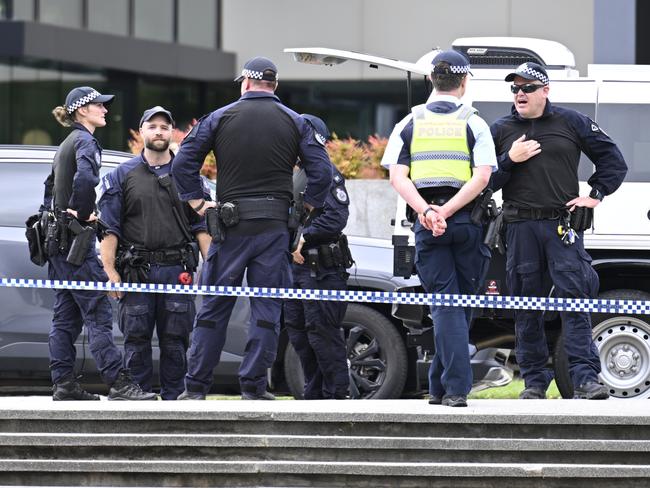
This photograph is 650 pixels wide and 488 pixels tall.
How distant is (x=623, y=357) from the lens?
9297 millimetres

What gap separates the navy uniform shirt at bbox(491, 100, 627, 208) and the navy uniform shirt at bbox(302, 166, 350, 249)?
103 cm

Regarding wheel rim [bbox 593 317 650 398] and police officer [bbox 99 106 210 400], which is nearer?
police officer [bbox 99 106 210 400]

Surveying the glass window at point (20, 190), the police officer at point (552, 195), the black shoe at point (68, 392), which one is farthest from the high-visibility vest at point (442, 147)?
the glass window at point (20, 190)

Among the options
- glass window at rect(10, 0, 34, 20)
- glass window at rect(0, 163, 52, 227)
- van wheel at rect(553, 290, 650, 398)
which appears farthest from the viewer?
glass window at rect(10, 0, 34, 20)

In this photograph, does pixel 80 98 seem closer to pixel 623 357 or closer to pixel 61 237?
pixel 61 237

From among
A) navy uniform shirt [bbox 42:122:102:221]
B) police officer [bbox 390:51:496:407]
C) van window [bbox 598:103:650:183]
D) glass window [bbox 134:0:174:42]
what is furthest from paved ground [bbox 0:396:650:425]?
glass window [bbox 134:0:174:42]

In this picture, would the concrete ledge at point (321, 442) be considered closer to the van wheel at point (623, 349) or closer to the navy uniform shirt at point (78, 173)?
the navy uniform shirt at point (78, 173)

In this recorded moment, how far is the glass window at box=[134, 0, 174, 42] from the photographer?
2830 cm

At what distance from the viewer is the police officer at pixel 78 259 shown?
832 centimetres

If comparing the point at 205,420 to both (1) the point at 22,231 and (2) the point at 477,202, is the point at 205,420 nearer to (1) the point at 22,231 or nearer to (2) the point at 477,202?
(2) the point at 477,202

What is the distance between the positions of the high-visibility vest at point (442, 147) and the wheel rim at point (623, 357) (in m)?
2.22

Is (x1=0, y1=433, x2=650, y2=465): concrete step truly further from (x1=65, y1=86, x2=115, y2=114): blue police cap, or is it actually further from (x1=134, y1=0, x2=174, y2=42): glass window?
(x1=134, y1=0, x2=174, y2=42): glass window

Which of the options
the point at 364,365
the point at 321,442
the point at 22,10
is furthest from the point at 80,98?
the point at 22,10

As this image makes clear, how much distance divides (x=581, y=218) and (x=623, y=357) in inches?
55.8
